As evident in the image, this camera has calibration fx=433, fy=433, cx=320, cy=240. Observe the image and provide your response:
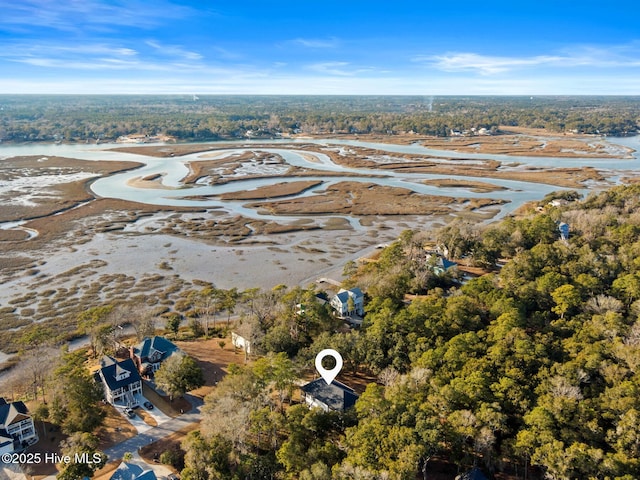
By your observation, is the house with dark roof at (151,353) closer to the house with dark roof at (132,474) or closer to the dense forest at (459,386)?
the dense forest at (459,386)

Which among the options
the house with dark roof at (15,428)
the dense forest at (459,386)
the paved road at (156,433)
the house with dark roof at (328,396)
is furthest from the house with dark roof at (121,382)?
the house with dark roof at (328,396)

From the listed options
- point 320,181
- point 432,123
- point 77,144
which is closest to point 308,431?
point 320,181

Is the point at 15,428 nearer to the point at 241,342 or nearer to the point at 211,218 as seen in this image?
the point at 241,342

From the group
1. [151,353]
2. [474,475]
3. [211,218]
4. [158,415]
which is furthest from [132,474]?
[211,218]

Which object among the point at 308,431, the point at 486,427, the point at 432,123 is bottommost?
the point at 308,431

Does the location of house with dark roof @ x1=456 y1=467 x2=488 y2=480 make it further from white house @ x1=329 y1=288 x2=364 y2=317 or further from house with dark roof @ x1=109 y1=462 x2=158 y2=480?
white house @ x1=329 y1=288 x2=364 y2=317

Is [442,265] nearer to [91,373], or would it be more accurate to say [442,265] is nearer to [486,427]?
[486,427]
